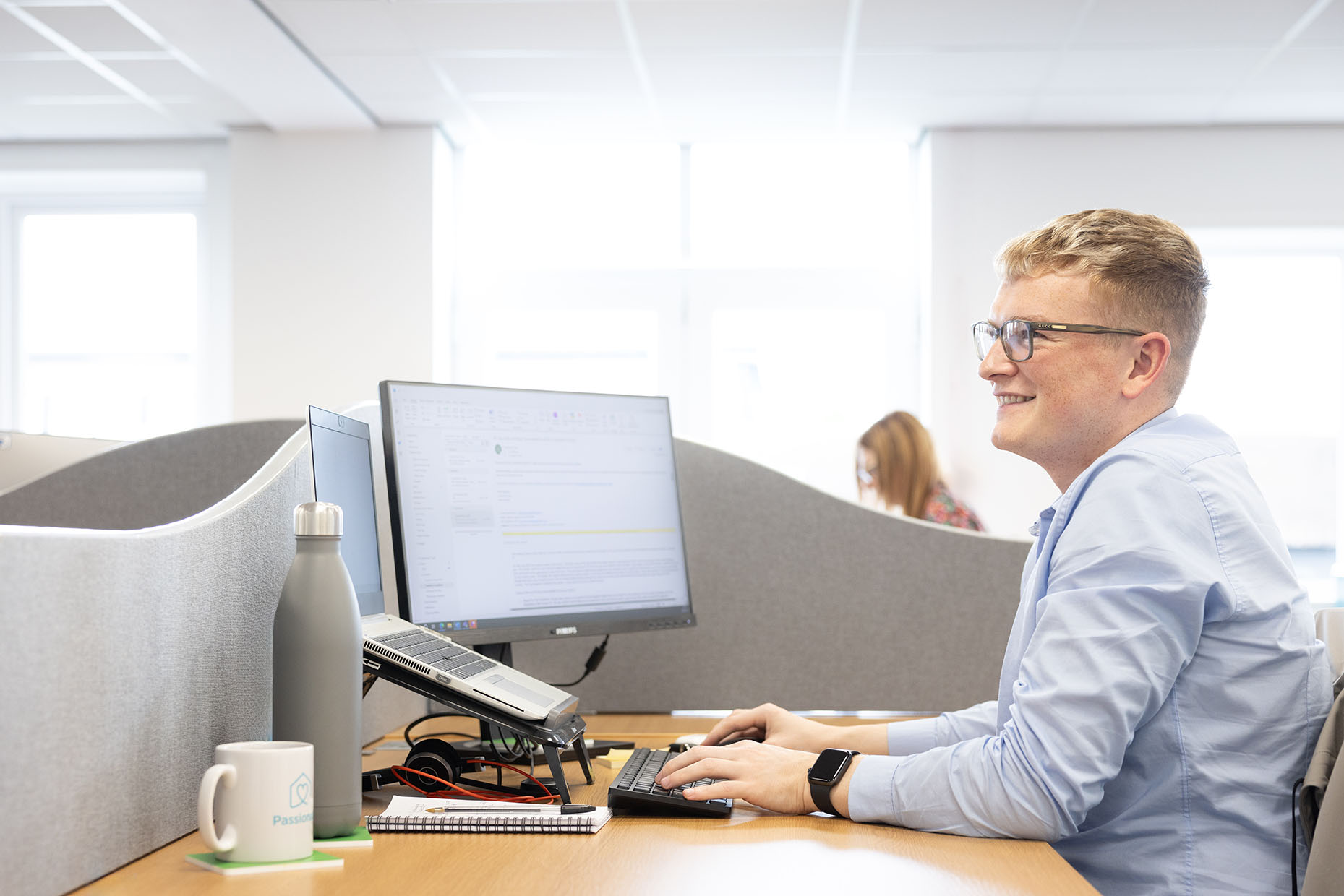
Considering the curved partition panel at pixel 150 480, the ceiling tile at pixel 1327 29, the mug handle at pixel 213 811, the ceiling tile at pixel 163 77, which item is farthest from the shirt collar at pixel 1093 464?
the ceiling tile at pixel 163 77

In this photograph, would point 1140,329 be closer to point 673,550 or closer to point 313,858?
point 673,550

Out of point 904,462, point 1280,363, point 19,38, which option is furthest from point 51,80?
point 1280,363

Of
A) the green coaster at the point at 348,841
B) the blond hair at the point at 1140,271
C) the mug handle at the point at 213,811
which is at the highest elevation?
the blond hair at the point at 1140,271

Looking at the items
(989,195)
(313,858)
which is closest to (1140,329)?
(313,858)

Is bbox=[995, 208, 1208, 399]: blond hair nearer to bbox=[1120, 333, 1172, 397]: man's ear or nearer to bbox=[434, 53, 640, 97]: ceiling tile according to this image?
bbox=[1120, 333, 1172, 397]: man's ear

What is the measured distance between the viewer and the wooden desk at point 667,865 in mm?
756

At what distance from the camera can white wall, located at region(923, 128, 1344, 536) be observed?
426 cm

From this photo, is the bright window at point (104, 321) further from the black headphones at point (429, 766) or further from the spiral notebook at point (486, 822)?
the spiral notebook at point (486, 822)

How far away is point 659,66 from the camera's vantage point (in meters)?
3.69

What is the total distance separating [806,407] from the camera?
4.62 metres

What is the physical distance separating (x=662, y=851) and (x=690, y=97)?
3501 millimetres

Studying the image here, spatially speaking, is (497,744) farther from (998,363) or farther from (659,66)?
(659,66)

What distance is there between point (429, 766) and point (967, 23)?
301 cm

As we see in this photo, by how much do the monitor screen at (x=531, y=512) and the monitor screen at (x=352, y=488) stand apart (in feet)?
0.11
